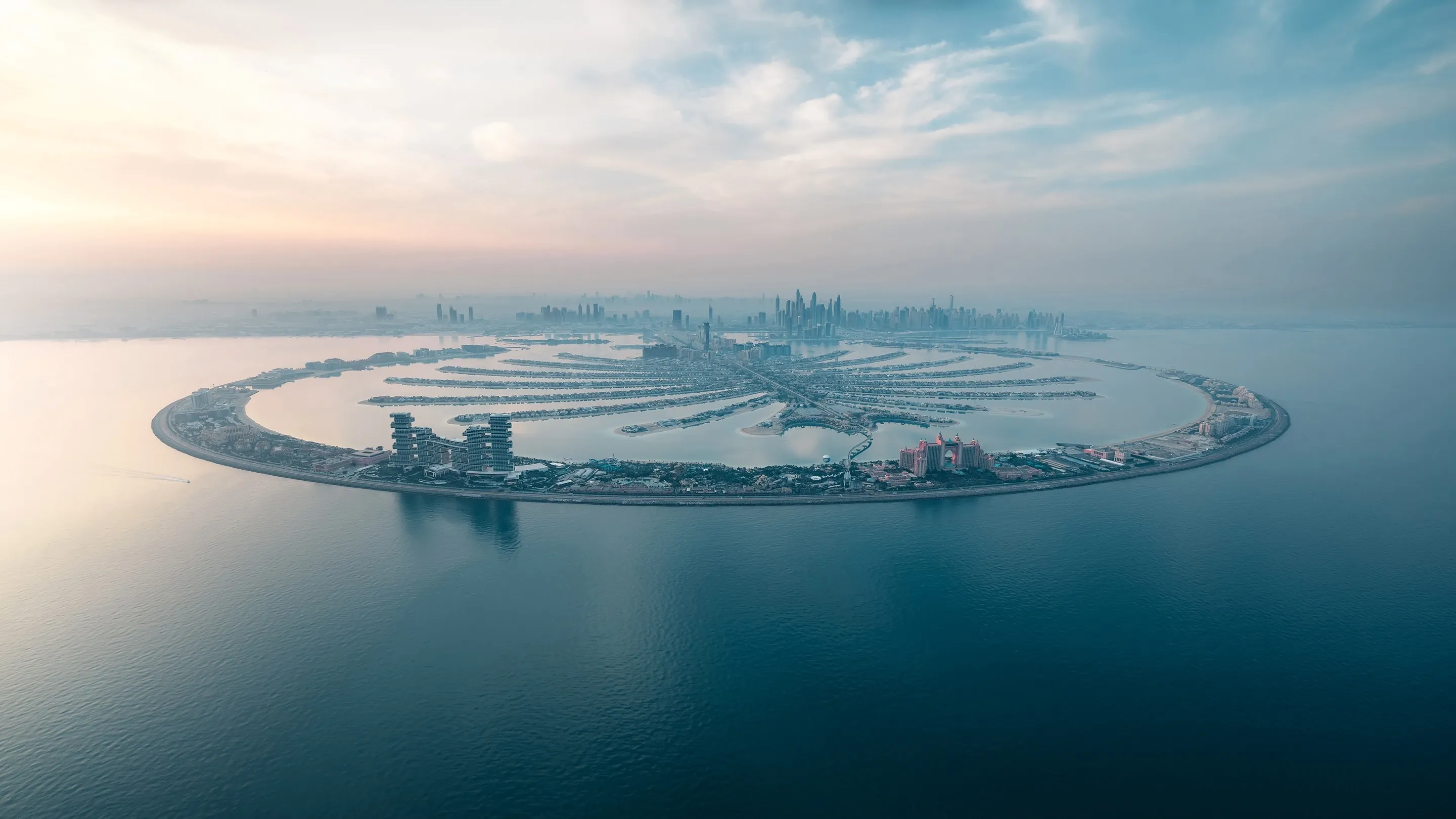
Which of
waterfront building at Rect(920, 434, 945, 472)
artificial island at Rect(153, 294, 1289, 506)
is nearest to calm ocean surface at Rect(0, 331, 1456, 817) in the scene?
artificial island at Rect(153, 294, 1289, 506)

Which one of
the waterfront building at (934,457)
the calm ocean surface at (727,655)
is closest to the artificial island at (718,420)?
the waterfront building at (934,457)

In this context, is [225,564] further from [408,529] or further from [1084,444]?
[1084,444]

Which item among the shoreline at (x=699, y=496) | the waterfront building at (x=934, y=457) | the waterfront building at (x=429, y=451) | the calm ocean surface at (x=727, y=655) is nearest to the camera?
the calm ocean surface at (x=727, y=655)

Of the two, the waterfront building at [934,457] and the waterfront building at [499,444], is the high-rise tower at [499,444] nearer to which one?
the waterfront building at [499,444]

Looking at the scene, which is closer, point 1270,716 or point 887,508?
point 1270,716

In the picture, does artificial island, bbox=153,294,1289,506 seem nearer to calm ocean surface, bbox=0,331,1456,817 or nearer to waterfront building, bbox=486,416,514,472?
waterfront building, bbox=486,416,514,472

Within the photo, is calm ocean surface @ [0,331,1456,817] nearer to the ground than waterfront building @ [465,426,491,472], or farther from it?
nearer to the ground

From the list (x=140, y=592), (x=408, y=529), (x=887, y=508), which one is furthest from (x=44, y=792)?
(x=887, y=508)
